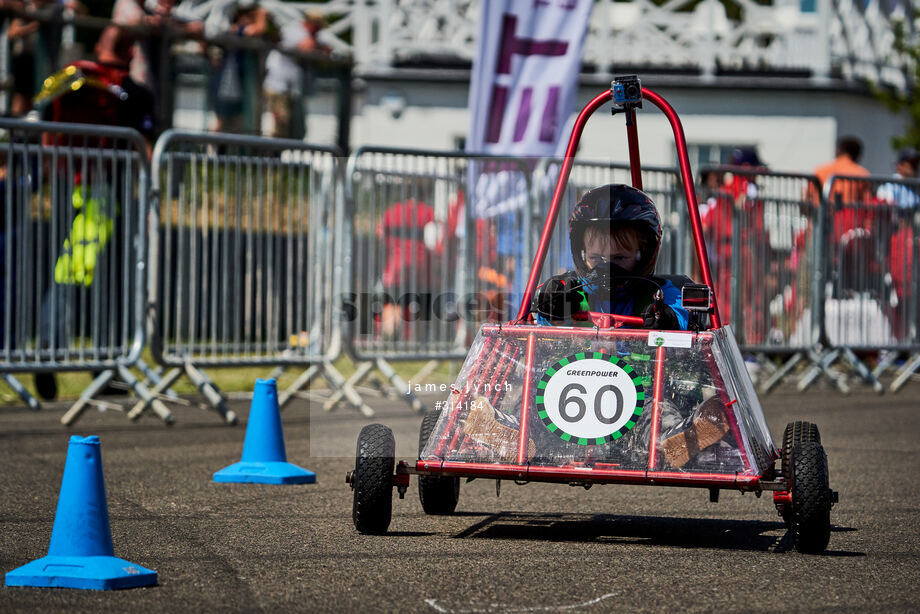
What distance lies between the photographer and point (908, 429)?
11.0 metres

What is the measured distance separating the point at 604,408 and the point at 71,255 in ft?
17.4

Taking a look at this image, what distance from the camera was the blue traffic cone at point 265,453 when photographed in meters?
7.66

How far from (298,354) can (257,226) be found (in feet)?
3.25

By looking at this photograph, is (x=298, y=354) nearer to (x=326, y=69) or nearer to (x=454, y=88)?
(x=326, y=69)

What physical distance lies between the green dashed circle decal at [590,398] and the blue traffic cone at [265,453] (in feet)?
6.67

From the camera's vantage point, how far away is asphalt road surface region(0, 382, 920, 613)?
4.92 meters

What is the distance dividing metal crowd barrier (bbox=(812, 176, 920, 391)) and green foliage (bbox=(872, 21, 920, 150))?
11.0m

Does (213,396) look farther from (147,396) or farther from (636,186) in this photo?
(636,186)

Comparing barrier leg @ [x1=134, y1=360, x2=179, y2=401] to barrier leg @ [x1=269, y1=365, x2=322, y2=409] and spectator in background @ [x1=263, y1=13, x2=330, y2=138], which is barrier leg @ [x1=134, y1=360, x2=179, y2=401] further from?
spectator in background @ [x1=263, y1=13, x2=330, y2=138]

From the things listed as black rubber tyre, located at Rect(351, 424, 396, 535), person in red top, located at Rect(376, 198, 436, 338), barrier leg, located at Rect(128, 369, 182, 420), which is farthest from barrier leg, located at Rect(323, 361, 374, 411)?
black rubber tyre, located at Rect(351, 424, 396, 535)

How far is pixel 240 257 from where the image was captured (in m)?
10.9

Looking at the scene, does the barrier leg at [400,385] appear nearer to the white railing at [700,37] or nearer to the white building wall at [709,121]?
the white building wall at [709,121]

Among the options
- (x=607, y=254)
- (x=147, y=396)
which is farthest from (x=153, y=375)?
(x=607, y=254)

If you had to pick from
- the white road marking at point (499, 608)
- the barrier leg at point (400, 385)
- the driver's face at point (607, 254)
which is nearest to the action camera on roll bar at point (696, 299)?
the driver's face at point (607, 254)
